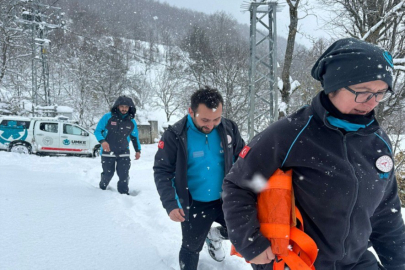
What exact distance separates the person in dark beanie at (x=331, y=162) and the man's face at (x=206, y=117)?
0.99 metres

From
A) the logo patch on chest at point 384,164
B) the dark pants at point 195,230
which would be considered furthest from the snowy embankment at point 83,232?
the logo patch on chest at point 384,164

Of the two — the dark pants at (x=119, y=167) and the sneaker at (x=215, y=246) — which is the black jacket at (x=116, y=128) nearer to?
the dark pants at (x=119, y=167)

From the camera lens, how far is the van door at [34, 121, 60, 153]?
12.3 metres

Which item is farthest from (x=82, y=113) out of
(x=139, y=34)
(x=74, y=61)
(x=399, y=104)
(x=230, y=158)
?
(x=139, y=34)

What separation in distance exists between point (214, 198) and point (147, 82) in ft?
119

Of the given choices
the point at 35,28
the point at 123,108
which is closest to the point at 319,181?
the point at 123,108

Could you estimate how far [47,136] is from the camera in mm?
12461

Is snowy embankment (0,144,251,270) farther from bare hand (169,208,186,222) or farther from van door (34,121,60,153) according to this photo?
van door (34,121,60,153)

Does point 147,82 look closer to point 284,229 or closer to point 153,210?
point 153,210

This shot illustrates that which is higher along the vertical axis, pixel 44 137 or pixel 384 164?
pixel 384 164

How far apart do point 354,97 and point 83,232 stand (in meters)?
3.04

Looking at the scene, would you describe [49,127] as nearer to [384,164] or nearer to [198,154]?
[198,154]

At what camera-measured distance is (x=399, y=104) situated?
36.6 ft

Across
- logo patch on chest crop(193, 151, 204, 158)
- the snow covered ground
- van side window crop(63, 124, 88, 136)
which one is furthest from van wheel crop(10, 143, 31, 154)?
logo patch on chest crop(193, 151, 204, 158)
